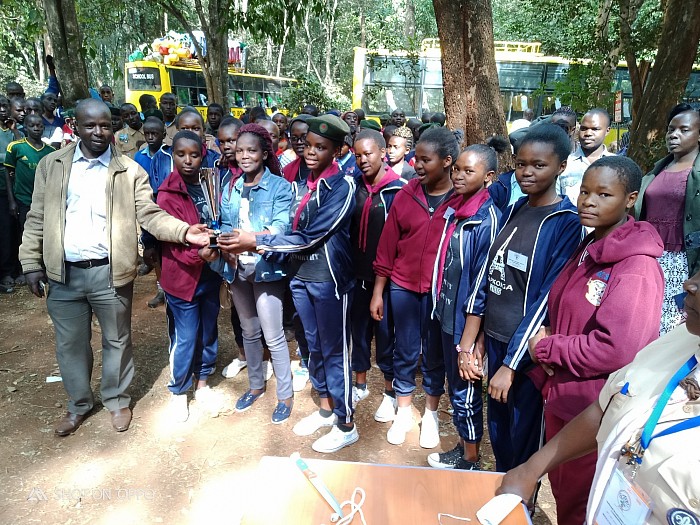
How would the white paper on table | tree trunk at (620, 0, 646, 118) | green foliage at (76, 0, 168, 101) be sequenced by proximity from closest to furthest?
the white paper on table, tree trunk at (620, 0, 646, 118), green foliage at (76, 0, 168, 101)

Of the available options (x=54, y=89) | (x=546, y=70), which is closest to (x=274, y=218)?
(x=54, y=89)

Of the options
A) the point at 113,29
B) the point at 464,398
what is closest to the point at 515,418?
the point at 464,398

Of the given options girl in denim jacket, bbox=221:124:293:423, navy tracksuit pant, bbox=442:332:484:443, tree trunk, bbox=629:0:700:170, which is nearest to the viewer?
navy tracksuit pant, bbox=442:332:484:443

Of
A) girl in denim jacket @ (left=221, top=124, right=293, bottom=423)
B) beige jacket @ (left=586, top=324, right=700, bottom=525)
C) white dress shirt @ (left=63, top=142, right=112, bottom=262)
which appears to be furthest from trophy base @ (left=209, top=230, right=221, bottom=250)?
beige jacket @ (left=586, top=324, right=700, bottom=525)

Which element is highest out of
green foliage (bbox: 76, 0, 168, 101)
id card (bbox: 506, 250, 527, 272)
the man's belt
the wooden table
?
green foliage (bbox: 76, 0, 168, 101)

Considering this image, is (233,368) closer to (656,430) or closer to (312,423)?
(312,423)

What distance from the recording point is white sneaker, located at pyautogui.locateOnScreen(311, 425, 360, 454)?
3062 millimetres

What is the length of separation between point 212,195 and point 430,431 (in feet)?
6.86

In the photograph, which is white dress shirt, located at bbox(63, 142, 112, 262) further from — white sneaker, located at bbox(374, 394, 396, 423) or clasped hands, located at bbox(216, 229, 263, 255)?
white sneaker, located at bbox(374, 394, 396, 423)

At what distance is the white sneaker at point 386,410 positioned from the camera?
347 centimetres

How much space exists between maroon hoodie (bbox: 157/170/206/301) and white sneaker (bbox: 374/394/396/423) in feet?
5.07

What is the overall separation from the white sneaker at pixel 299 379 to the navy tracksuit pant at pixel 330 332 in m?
0.80

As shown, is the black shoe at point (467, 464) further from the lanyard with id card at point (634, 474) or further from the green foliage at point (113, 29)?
the green foliage at point (113, 29)

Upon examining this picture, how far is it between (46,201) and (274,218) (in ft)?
4.48
